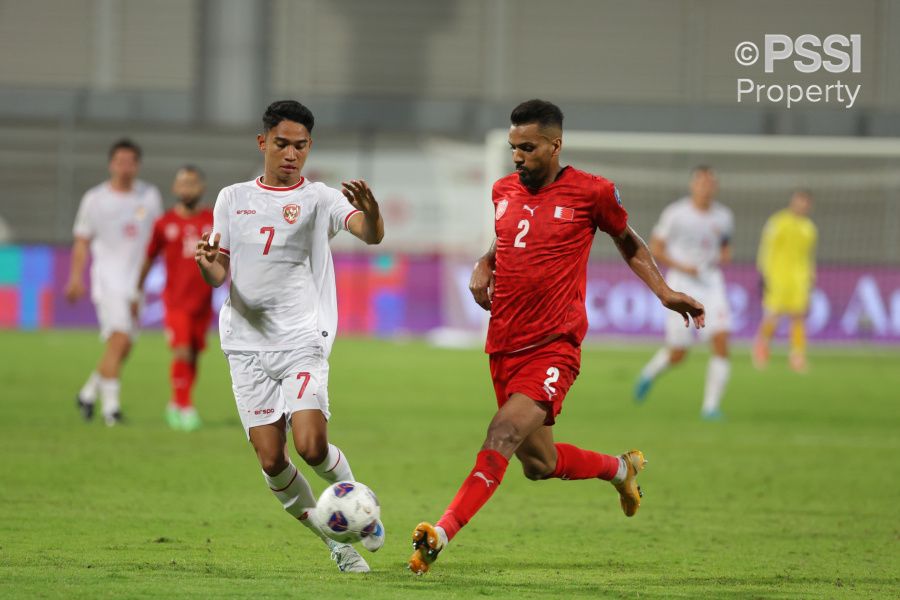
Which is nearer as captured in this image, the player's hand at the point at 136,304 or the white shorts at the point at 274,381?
the white shorts at the point at 274,381

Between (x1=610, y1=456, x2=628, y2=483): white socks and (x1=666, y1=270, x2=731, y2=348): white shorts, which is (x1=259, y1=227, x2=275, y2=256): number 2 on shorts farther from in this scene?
(x1=666, y1=270, x2=731, y2=348): white shorts

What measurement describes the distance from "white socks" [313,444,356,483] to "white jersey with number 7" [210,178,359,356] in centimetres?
48

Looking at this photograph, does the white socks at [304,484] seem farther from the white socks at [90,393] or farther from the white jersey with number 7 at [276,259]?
the white socks at [90,393]

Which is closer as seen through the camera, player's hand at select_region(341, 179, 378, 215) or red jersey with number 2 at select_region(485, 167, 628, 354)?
player's hand at select_region(341, 179, 378, 215)

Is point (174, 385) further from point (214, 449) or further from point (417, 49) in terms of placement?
point (417, 49)

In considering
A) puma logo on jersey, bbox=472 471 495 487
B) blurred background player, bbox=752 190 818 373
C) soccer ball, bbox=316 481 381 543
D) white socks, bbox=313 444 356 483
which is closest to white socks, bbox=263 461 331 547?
white socks, bbox=313 444 356 483

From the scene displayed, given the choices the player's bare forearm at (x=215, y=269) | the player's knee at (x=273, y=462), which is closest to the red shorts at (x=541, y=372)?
the player's knee at (x=273, y=462)

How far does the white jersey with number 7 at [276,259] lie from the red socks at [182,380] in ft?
19.4

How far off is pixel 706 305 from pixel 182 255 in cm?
517

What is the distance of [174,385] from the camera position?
40.2ft

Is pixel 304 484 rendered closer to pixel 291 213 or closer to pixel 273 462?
pixel 273 462

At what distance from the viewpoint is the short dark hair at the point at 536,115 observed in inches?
258

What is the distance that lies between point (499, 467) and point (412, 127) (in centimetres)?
2692

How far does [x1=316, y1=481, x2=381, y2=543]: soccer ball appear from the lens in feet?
18.8
